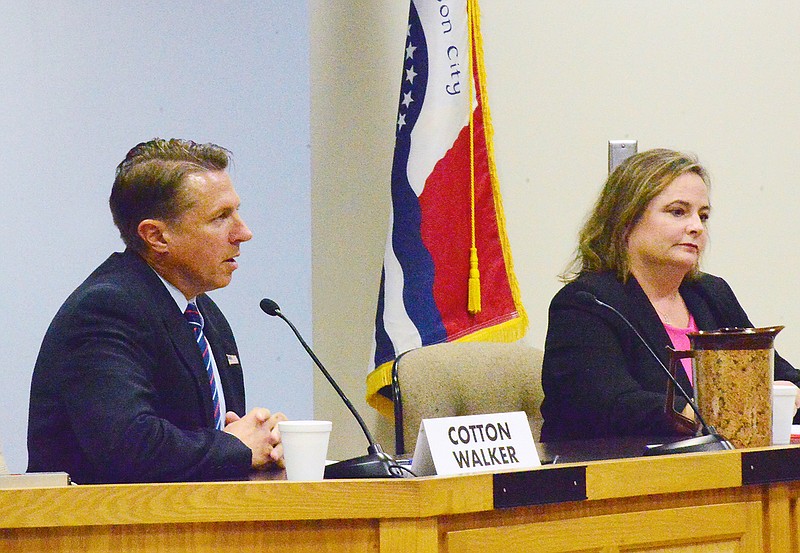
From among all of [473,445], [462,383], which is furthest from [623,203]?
[473,445]

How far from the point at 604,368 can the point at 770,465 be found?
2.08ft

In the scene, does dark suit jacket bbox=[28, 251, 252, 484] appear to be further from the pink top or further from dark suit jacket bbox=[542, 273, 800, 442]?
the pink top

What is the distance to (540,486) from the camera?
145cm

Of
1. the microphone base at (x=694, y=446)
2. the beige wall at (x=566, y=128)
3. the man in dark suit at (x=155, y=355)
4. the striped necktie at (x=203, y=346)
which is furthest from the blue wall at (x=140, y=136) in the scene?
the microphone base at (x=694, y=446)

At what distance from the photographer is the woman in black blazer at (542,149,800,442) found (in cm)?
231

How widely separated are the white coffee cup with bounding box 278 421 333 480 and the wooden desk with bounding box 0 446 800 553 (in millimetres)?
103

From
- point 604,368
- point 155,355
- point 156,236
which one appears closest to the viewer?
point 155,355

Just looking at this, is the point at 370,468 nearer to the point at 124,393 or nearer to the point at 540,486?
the point at 540,486

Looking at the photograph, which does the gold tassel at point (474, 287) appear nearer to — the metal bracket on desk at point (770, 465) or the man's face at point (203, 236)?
the man's face at point (203, 236)

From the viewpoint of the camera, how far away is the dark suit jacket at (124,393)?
167 centimetres

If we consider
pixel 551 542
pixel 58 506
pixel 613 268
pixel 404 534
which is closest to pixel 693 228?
pixel 613 268

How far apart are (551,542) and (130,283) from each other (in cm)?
95

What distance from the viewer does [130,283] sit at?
1.96 meters

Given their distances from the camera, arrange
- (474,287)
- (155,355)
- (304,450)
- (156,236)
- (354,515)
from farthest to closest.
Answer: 1. (474,287)
2. (156,236)
3. (155,355)
4. (304,450)
5. (354,515)
